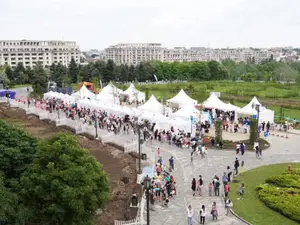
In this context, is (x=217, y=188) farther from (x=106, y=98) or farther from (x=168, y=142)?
(x=106, y=98)

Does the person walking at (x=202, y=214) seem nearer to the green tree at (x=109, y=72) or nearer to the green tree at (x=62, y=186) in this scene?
the green tree at (x=62, y=186)

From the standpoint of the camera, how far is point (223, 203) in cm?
1888

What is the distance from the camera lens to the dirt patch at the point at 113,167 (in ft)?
57.0

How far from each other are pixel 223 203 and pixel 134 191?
4.83 metres

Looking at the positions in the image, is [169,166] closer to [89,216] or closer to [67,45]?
[89,216]

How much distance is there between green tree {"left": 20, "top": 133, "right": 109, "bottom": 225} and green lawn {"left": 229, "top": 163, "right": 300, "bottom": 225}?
7.19m

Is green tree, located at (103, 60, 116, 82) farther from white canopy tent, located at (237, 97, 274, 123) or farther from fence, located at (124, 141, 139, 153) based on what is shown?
fence, located at (124, 141, 139, 153)

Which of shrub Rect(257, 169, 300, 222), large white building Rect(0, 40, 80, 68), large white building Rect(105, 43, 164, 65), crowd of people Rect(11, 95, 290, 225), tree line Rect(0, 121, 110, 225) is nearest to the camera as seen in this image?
tree line Rect(0, 121, 110, 225)

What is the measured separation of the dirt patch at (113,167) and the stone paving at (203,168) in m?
1.74

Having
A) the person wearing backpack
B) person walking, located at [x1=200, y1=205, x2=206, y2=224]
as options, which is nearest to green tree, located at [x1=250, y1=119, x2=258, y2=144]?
the person wearing backpack

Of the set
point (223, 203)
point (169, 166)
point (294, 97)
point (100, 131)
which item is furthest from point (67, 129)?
point (294, 97)

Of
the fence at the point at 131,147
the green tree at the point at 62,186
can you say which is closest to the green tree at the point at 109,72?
the fence at the point at 131,147

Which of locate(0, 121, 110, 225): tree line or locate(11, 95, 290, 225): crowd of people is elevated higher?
locate(0, 121, 110, 225): tree line

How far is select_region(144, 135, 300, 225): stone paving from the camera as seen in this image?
682 inches
